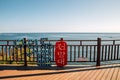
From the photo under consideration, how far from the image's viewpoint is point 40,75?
692 cm

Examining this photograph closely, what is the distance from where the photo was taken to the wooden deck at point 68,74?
6.52 metres

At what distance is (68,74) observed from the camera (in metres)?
7.03

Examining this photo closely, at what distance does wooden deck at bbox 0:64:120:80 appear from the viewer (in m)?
6.52

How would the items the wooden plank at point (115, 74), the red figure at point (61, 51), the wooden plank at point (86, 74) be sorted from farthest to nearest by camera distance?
the red figure at point (61, 51), the wooden plank at point (86, 74), the wooden plank at point (115, 74)

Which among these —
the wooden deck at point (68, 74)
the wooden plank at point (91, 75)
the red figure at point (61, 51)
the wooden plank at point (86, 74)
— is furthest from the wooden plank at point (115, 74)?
the red figure at point (61, 51)

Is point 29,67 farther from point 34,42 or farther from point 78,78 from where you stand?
point 78,78

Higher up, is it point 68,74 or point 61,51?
point 61,51

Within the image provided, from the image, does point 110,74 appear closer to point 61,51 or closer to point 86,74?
point 86,74

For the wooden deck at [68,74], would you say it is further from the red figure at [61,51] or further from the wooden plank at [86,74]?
the red figure at [61,51]

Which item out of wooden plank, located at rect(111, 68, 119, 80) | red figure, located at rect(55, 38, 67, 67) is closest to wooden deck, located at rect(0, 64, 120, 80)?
wooden plank, located at rect(111, 68, 119, 80)

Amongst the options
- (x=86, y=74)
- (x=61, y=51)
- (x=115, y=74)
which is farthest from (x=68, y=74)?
(x=61, y=51)

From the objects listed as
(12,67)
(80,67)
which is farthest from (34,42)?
(80,67)

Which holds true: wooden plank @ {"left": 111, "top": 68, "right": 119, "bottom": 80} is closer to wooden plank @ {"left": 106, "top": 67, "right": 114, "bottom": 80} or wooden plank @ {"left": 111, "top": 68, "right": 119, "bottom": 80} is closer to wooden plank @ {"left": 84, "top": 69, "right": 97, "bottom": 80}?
wooden plank @ {"left": 106, "top": 67, "right": 114, "bottom": 80}

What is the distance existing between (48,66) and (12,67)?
1.40 meters
